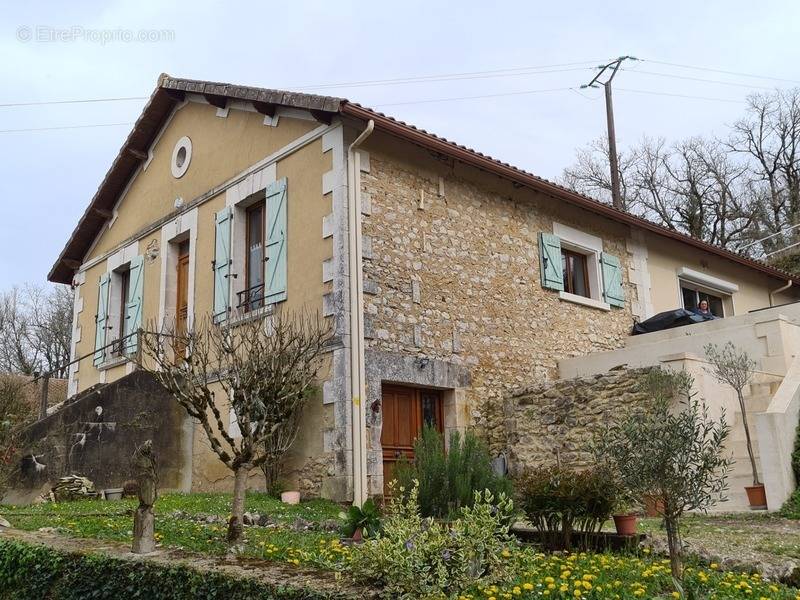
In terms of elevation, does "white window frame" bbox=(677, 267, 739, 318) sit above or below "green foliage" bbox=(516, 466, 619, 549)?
above

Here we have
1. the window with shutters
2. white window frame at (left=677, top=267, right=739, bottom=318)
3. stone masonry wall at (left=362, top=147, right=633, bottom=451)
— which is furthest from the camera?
white window frame at (left=677, top=267, right=739, bottom=318)

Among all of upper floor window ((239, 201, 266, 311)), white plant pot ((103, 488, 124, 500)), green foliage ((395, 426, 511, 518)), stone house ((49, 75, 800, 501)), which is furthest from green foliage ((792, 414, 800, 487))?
white plant pot ((103, 488, 124, 500))

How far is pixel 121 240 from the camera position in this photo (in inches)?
581

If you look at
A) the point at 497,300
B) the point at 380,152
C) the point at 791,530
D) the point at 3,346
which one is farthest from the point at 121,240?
the point at 3,346

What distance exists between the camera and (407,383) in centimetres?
1009

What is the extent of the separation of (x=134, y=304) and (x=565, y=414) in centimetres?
779

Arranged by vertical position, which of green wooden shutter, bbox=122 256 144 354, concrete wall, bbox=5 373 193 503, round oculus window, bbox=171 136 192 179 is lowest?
concrete wall, bbox=5 373 193 503

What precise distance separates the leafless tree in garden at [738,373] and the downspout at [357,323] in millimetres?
4628

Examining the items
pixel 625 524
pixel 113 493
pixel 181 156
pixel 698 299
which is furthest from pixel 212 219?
pixel 698 299

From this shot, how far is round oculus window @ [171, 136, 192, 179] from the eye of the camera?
1331cm

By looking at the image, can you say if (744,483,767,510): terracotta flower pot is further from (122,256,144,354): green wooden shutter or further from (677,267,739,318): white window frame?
(122,256,144,354): green wooden shutter

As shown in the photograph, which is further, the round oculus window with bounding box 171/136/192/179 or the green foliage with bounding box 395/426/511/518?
the round oculus window with bounding box 171/136/192/179

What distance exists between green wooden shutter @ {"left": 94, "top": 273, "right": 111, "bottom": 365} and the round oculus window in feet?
8.81

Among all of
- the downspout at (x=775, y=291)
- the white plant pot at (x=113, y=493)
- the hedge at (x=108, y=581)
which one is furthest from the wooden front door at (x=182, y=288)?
the downspout at (x=775, y=291)
